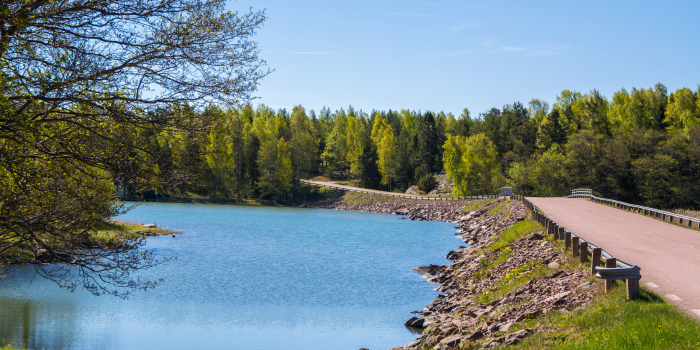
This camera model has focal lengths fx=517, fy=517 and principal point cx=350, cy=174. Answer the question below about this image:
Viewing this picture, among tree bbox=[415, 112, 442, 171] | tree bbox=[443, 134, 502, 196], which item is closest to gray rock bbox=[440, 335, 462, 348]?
tree bbox=[443, 134, 502, 196]

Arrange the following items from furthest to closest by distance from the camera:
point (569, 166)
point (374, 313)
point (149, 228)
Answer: point (569, 166), point (149, 228), point (374, 313)

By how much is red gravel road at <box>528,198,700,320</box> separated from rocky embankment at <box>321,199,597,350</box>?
1781 mm

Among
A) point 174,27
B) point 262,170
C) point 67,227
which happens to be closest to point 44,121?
point 67,227

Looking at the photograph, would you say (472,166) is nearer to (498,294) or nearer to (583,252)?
(498,294)

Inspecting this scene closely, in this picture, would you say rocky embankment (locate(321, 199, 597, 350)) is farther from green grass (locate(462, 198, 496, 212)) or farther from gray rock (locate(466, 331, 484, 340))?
green grass (locate(462, 198, 496, 212))

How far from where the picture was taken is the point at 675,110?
8369 centimetres

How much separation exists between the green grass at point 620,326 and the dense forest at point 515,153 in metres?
33.8

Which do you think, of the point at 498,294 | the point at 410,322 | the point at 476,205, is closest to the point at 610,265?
the point at 498,294

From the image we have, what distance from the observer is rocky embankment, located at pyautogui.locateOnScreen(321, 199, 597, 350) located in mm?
12141

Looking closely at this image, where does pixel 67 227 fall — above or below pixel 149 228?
above

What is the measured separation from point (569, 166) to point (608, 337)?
226ft

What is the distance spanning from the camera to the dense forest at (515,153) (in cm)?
6906

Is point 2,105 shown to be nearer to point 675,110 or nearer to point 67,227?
point 67,227

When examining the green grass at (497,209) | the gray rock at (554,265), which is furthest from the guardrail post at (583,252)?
the green grass at (497,209)
